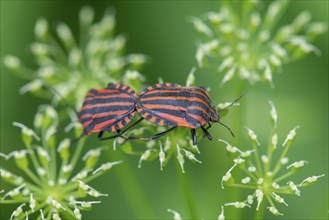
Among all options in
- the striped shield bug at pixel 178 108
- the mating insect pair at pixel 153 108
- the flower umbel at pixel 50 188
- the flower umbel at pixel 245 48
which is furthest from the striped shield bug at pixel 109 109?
the flower umbel at pixel 245 48

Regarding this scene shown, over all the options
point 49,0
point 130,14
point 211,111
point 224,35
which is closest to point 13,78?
point 49,0

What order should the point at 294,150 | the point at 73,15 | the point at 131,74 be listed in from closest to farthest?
the point at 131,74 → the point at 294,150 → the point at 73,15

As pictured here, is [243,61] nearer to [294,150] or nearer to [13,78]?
[294,150]

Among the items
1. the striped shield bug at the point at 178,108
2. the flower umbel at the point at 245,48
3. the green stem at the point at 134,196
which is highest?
the flower umbel at the point at 245,48

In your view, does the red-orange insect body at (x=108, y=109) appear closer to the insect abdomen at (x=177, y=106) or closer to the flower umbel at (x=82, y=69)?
the insect abdomen at (x=177, y=106)

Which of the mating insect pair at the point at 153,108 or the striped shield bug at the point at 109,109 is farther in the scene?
the striped shield bug at the point at 109,109

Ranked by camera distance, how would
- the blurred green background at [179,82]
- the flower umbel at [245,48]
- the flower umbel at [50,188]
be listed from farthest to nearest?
the blurred green background at [179,82] → the flower umbel at [245,48] → the flower umbel at [50,188]

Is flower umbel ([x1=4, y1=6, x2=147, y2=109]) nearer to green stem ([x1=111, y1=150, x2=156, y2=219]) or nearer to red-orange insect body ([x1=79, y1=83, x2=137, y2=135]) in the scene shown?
red-orange insect body ([x1=79, y1=83, x2=137, y2=135])
